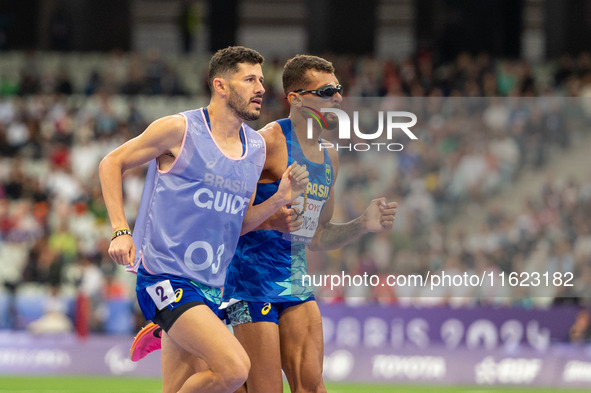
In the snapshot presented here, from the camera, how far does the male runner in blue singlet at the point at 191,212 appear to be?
5789 millimetres

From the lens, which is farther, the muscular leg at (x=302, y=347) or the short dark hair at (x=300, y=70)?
the short dark hair at (x=300, y=70)

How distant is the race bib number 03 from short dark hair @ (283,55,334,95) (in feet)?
5.60

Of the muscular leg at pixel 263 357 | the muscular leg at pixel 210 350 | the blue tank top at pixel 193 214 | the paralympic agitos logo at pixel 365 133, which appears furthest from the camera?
the paralympic agitos logo at pixel 365 133

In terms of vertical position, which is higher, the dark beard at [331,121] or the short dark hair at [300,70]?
the short dark hair at [300,70]

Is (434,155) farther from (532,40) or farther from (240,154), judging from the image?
(532,40)

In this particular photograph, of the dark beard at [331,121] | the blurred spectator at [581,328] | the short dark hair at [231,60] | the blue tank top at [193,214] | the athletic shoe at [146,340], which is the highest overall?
the short dark hair at [231,60]

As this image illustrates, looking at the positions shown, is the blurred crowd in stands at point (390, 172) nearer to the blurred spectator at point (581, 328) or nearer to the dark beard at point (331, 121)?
the blurred spectator at point (581, 328)

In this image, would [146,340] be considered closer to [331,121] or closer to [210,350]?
[210,350]

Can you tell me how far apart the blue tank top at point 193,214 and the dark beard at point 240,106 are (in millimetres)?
278

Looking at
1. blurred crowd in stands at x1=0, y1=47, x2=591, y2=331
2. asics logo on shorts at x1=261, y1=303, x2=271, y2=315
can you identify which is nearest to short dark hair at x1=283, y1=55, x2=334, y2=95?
blurred crowd in stands at x1=0, y1=47, x2=591, y2=331

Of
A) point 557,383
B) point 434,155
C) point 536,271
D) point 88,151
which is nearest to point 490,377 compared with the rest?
point 557,383

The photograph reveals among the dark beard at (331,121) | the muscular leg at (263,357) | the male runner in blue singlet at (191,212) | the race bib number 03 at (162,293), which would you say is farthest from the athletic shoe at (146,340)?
the dark beard at (331,121)

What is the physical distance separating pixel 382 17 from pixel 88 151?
14687 millimetres

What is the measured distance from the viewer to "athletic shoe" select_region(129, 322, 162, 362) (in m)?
6.36
